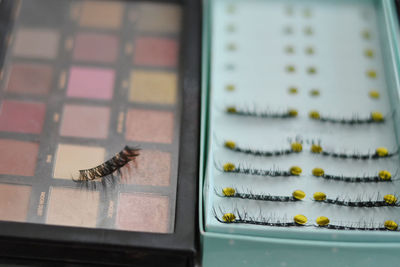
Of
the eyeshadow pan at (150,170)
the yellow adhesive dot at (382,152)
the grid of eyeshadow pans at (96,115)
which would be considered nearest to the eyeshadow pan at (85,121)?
the grid of eyeshadow pans at (96,115)

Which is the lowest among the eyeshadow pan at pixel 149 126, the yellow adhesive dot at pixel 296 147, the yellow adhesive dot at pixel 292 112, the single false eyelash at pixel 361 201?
the single false eyelash at pixel 361 201

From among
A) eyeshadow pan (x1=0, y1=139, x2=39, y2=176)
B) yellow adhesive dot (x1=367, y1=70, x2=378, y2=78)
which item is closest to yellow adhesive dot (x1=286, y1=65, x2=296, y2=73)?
yellow adhesive dot (x1=367, y1=70, x2=378, y2=78)

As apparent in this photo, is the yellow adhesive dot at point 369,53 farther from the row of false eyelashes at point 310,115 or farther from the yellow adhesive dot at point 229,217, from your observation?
the yellow adhesive dot at point 229,217

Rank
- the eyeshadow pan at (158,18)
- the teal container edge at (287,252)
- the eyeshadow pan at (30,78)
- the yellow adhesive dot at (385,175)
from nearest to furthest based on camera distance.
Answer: the teal container edge at (287,252) < the yellow adhesive dot at (385,175) < the eyeshadow pan at (30,78) < the eyeshadow pan at (158,18)

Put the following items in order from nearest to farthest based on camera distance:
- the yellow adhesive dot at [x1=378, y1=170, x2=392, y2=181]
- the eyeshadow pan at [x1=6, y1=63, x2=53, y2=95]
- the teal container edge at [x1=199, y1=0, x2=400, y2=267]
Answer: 1. the teal container edge at [x1=199, y1=0, x2=400, y2=267]
2. the yellow adhesive dot at [x1=378, y1=170, x2=392, y2=181]
3. the eyeshadow pan at [x1=6, y1=63, x2=53, y2=95]

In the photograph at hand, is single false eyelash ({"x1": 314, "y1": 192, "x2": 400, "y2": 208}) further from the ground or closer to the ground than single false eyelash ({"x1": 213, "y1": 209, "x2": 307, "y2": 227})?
further from the ground

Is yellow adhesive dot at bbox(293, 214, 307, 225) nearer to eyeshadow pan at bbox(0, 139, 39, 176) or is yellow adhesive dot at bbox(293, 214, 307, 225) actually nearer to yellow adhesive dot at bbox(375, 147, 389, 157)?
yellow adhesive dot at bbox(375, 147, 389, 157)
